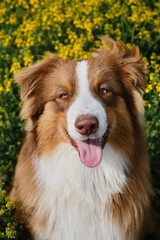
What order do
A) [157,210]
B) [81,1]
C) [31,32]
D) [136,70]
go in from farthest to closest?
[81,1] < [31,32] < [157,210] < [136,70]

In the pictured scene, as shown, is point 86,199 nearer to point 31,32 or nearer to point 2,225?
point 2,225

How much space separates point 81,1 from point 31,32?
1.18 m

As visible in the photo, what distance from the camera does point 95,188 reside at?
9.12 ft

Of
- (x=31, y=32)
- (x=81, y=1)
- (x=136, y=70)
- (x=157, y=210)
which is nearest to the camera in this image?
(x=136, y=70)

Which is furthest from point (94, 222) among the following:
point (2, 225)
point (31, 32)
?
point (31, 32)

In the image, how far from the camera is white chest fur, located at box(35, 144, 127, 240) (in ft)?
8.99

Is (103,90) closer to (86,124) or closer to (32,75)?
(86,124)

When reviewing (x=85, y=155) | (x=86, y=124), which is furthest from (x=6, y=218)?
(x=86, y=124)

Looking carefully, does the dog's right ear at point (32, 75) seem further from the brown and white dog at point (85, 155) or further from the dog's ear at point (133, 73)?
the dog's ear at point (133, 73)

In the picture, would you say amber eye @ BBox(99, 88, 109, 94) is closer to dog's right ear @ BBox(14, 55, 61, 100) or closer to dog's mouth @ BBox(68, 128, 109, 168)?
dog's mouth @ BBox(68, 128, 109, 168)

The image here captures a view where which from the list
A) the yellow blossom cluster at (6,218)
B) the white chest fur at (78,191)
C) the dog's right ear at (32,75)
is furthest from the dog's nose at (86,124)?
the yellow blossom cluster at (6,218)

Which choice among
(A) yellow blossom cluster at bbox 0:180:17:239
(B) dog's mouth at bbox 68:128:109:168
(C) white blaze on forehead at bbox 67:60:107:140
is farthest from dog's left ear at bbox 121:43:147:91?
(A) yellow blossom cluster at bbox 0:180:17:239

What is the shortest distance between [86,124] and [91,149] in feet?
1.13

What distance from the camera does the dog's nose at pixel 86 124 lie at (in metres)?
2.34
